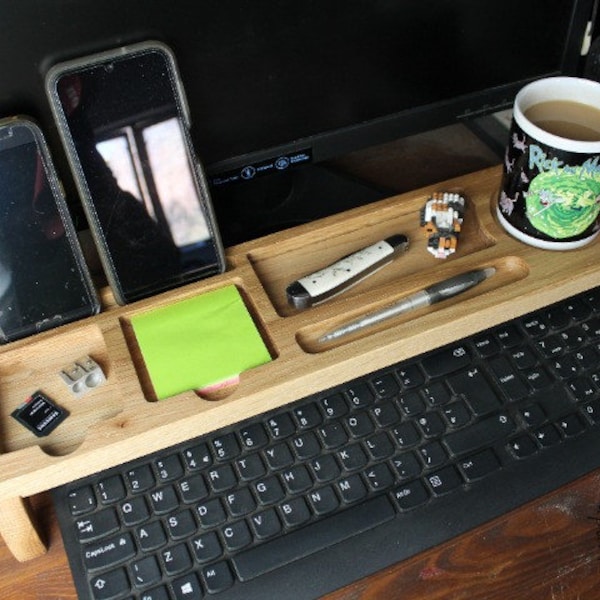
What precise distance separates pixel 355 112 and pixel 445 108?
0.25 feet

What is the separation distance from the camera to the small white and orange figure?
1.82ft

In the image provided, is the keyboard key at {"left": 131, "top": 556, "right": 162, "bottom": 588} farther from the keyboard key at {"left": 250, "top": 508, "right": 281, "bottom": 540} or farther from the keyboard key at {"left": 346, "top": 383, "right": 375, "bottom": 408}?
the keyboard key at {"left": 346, "top": 383, "right": 375, "bottom": 408}

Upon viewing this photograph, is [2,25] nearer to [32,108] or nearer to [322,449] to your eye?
[32,108]

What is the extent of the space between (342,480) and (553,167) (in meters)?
0.25

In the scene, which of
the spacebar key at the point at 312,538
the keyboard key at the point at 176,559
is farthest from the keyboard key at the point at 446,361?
the keyboard key at the point at 176,559

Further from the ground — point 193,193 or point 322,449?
point 193,193

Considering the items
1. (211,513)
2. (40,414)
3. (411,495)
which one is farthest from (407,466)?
(40,414)

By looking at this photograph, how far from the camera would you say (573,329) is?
55 cm

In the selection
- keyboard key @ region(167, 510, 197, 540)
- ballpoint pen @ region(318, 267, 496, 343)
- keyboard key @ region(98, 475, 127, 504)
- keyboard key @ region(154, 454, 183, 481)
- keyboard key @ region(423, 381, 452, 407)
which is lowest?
keyboard key @ region(167, 510, 197, 540)

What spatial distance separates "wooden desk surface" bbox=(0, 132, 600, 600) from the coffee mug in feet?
0.59

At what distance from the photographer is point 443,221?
22.3 inches

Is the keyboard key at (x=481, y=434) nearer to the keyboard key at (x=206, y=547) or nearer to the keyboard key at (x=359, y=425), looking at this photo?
the keyboard key at (x=359, y=425)

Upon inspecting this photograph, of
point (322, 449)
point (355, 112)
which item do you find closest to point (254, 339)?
point (322, 449)

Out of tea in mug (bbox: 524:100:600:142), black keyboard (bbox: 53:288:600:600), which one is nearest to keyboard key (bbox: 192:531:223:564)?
black keyboard (bbox: 53:288:600:600)
